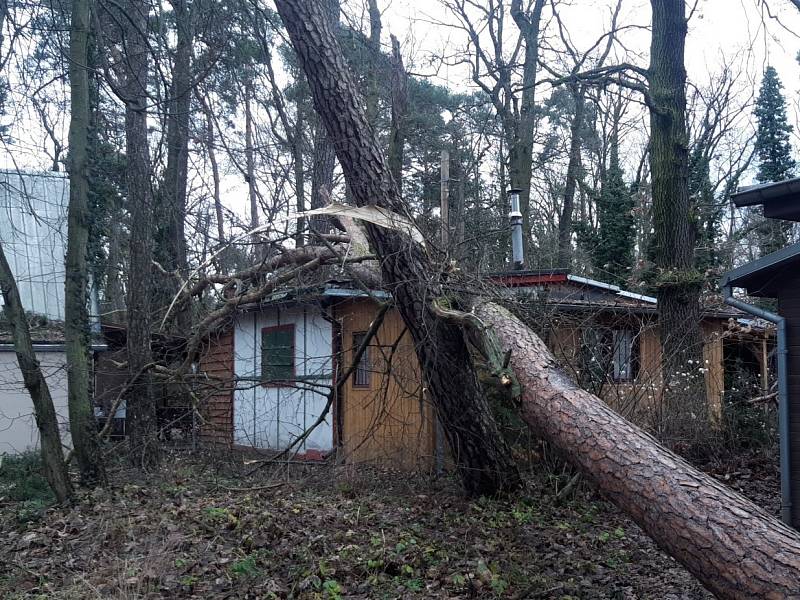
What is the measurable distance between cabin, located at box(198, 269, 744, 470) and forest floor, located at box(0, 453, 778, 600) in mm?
908

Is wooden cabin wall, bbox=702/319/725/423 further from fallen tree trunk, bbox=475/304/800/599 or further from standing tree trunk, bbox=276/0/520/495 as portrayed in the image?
fallen tree trunk, bbox=475/304/800/599

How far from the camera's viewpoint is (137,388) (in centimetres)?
1041

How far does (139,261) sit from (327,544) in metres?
6.34

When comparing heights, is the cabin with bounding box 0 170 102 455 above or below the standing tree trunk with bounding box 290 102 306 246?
below

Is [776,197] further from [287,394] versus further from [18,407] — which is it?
[18,407]

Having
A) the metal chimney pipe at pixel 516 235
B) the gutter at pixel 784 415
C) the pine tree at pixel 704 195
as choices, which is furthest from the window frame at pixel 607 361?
the pine tree at pixel 704 195

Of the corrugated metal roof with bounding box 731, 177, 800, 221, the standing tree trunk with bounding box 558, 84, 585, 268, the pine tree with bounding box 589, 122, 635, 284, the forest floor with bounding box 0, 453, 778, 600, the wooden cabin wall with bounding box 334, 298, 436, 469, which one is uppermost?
the standing tree trunk with bounding box 558, 84, 585, 268

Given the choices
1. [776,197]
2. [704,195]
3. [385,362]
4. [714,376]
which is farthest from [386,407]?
[704,195]

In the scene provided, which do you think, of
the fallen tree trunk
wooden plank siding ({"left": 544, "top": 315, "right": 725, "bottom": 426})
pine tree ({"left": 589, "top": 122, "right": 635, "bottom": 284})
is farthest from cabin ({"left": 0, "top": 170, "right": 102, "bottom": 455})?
pine tree ({"left": 589, "top": 122, "right": 635, "bottom": 284})

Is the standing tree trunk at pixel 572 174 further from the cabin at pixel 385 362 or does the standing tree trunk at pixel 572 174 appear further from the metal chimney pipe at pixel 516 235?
the metal chimney pipe at pixel 516 235

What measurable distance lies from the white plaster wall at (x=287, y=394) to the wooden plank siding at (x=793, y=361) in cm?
731

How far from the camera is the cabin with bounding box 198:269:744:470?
9.01 meters

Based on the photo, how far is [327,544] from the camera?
6754 mm

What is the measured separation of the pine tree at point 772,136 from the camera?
939 inches
